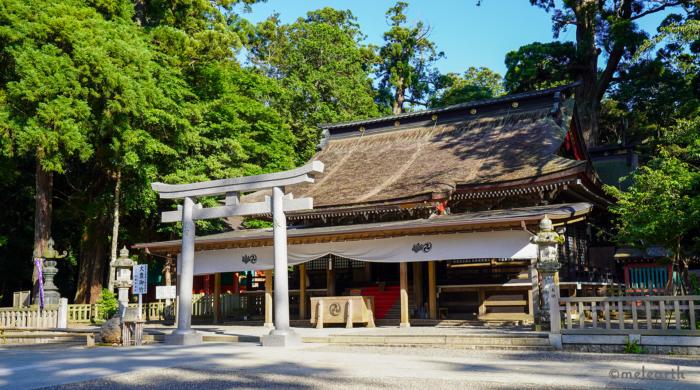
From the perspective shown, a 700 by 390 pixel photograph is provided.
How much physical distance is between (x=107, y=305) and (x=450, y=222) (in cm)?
1378

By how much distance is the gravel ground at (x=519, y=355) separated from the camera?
8.51 metres

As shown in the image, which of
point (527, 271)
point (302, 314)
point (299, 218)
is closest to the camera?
point (527, 271)

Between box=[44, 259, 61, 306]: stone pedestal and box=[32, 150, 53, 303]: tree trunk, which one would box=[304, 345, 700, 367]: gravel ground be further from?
box=[32, 150, 53, 303]: tree trunk

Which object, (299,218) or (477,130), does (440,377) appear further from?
(477,130)

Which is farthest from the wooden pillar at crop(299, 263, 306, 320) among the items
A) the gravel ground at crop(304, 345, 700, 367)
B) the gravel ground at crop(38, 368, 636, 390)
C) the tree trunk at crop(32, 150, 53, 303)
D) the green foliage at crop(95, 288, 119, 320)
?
the gravel ground at crop(38, 368, 636, 390)

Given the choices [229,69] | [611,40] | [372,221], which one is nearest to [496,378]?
[372,221]

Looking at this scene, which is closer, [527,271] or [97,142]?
[527,271]

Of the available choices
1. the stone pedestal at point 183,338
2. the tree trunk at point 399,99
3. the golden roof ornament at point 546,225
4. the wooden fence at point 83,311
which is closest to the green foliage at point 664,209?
the golden roof ornament at point 546,225

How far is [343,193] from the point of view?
19266 mm

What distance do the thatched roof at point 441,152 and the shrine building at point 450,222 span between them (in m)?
0.05

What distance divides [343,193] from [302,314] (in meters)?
4.33

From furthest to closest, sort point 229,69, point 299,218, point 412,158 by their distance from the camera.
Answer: point 229,69
point 412,158
point 299,218

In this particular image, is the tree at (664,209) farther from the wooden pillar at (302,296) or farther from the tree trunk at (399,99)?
the tree trunk at (399,99)

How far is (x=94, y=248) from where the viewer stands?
24609 millimetres
